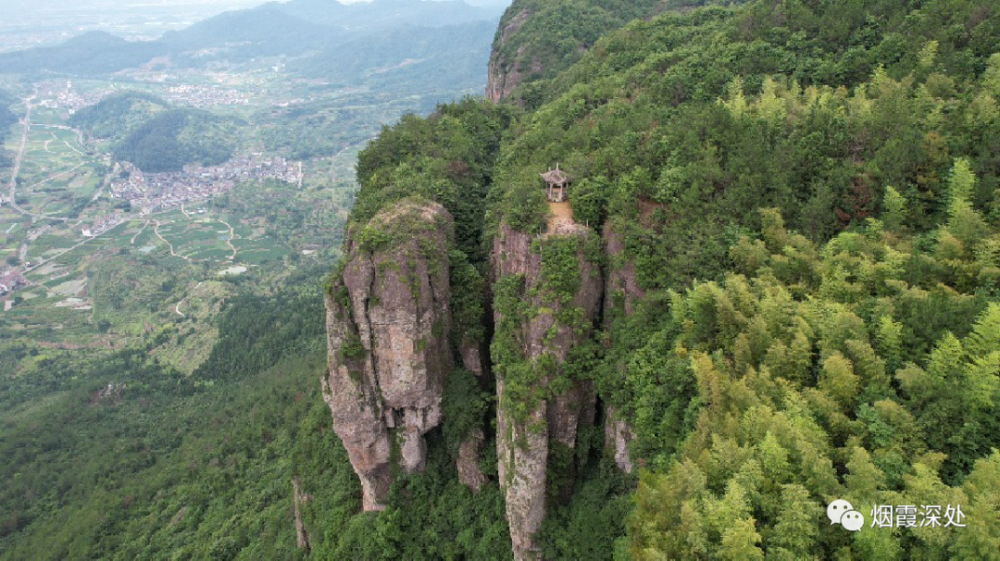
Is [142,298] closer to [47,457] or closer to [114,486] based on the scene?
[47,457]

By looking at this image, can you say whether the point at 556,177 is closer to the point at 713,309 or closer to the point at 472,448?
the point at 713,309

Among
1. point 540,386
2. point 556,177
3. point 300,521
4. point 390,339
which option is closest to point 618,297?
point 540,386

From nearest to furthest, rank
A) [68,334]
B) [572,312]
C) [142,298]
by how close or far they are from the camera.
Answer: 1. [572,312]
2. [68,334]
3. [142,298]

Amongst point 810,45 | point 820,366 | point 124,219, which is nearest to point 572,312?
point 820,366

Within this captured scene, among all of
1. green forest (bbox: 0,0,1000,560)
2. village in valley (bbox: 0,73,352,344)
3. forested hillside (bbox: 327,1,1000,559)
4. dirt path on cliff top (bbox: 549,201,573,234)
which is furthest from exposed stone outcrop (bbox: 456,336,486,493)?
village in valley (bbox: 0,73,352,344)

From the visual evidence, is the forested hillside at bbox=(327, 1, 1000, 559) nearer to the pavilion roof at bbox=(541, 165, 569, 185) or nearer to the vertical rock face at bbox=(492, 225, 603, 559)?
the vertical rock face at bbox=(492, 225, 603, 559)

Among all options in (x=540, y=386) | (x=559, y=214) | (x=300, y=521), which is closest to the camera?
(x=540, y=386)

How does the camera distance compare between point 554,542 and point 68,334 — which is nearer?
point 554,542

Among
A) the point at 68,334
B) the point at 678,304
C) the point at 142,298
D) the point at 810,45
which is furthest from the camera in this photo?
the point at 142,298
